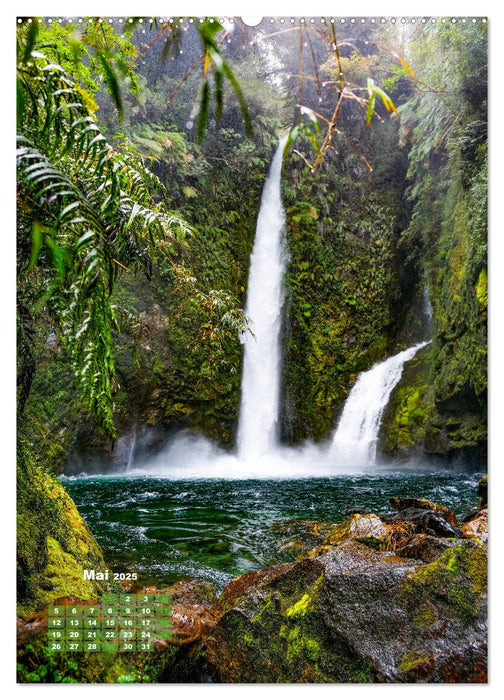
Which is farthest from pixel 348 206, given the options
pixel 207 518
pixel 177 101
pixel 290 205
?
pixel 207 518

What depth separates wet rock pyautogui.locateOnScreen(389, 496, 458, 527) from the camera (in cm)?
336

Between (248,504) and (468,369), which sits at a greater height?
(468,369)

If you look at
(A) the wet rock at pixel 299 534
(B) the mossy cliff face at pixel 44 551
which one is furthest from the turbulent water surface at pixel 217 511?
(B) the mossy cliff face at pixel 44 551

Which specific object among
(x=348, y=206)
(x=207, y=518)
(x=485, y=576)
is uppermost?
(x=348, y=206)

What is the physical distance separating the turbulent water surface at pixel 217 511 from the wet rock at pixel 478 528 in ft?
3.03

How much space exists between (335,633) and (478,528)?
172cm

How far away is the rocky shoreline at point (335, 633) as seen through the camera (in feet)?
5.45

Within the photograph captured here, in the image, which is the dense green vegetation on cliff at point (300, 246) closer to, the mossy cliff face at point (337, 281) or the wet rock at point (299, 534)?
the mossy cliff face at point (337, 281)

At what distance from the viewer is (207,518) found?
3898mm

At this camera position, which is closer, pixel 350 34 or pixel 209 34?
pixel 209 34

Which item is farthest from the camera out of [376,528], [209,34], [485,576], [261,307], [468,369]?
[261,307]

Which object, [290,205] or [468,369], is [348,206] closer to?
[290,205]

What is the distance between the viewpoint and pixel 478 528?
9.68 feet
